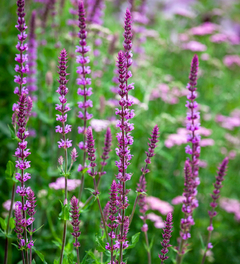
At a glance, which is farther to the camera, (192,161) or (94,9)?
(94,9)

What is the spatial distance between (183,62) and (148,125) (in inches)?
131

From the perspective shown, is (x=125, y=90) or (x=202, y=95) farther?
(x=202, y=95)

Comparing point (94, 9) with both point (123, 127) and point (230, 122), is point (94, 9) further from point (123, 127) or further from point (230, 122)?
point (230, 122)

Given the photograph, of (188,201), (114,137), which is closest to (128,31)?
(188,201)

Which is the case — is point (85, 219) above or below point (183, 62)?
below

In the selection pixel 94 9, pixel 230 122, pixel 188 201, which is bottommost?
pixel 188 201

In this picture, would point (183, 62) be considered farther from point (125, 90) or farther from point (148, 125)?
point (125, 90)

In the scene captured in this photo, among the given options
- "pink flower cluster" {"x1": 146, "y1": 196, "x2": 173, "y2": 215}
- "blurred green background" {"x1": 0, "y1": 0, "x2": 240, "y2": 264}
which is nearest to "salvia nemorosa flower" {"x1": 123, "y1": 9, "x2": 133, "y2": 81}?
"blurred green background" {"x1": 0, "y1": 0, "x2": 240, "y2": 264}

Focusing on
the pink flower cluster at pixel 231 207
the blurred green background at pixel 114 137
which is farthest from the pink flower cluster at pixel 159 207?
the pink flower cluster at pixel 231 207

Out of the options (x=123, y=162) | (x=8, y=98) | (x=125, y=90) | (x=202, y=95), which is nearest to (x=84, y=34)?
(x=125, y=90)

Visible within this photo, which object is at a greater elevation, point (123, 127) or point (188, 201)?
point (123, 127)

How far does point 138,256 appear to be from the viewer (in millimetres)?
3537

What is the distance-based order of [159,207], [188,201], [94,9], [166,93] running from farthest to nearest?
[166,93] < [94,9] < [159,207] < [188,201]

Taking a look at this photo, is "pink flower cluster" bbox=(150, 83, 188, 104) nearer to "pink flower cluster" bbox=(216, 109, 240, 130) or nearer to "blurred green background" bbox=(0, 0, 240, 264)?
"blurred green background" bbox=(0, 0, 240, 264)
